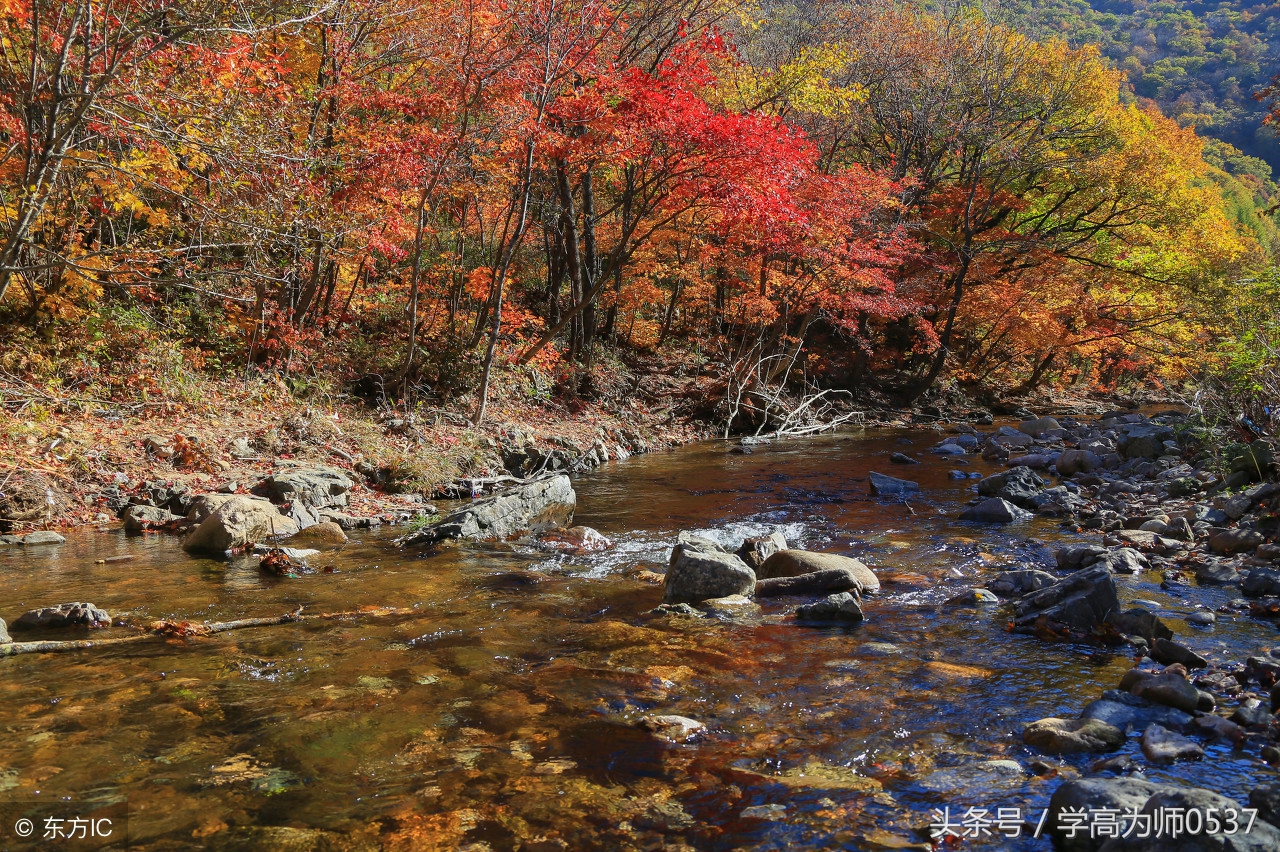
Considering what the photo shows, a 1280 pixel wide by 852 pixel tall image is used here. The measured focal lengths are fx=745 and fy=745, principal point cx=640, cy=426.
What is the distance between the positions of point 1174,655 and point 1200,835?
2.42m

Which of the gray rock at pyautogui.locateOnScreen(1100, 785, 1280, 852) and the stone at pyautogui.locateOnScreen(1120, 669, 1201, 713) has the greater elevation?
the gray rock at pyautogui.locateOnScreen(1100, 785, 1280, 852)

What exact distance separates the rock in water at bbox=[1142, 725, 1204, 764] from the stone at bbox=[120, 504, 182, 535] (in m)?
9.13

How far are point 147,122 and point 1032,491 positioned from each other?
37.5ft

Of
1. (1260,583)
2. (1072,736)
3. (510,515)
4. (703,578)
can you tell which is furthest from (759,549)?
(1260,583)

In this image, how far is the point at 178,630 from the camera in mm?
5188

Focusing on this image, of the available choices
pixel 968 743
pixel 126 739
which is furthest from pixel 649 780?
pixel 126 739

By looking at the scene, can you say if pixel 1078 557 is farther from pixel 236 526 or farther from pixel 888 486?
pixel 236 526

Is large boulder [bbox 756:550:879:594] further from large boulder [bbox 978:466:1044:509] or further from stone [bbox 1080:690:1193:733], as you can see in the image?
large boulder [bbox 978:466:1044:509]

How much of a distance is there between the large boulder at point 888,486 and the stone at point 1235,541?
4.27 meters

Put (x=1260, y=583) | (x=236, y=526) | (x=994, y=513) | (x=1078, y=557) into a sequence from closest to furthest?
(x=1260, y=583), (x=1078, y=557), (x=236, y=526), (x=994, y=513)

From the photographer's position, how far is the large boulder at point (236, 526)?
7.57 metres

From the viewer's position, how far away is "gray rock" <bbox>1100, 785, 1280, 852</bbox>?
266cm

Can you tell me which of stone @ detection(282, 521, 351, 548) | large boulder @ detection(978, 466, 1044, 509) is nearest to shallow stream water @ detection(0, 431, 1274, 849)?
stone @ detection(282, 521, 351, 548)

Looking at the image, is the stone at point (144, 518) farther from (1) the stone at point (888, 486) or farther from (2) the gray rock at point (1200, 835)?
(1) the stone at point (888, 486)
